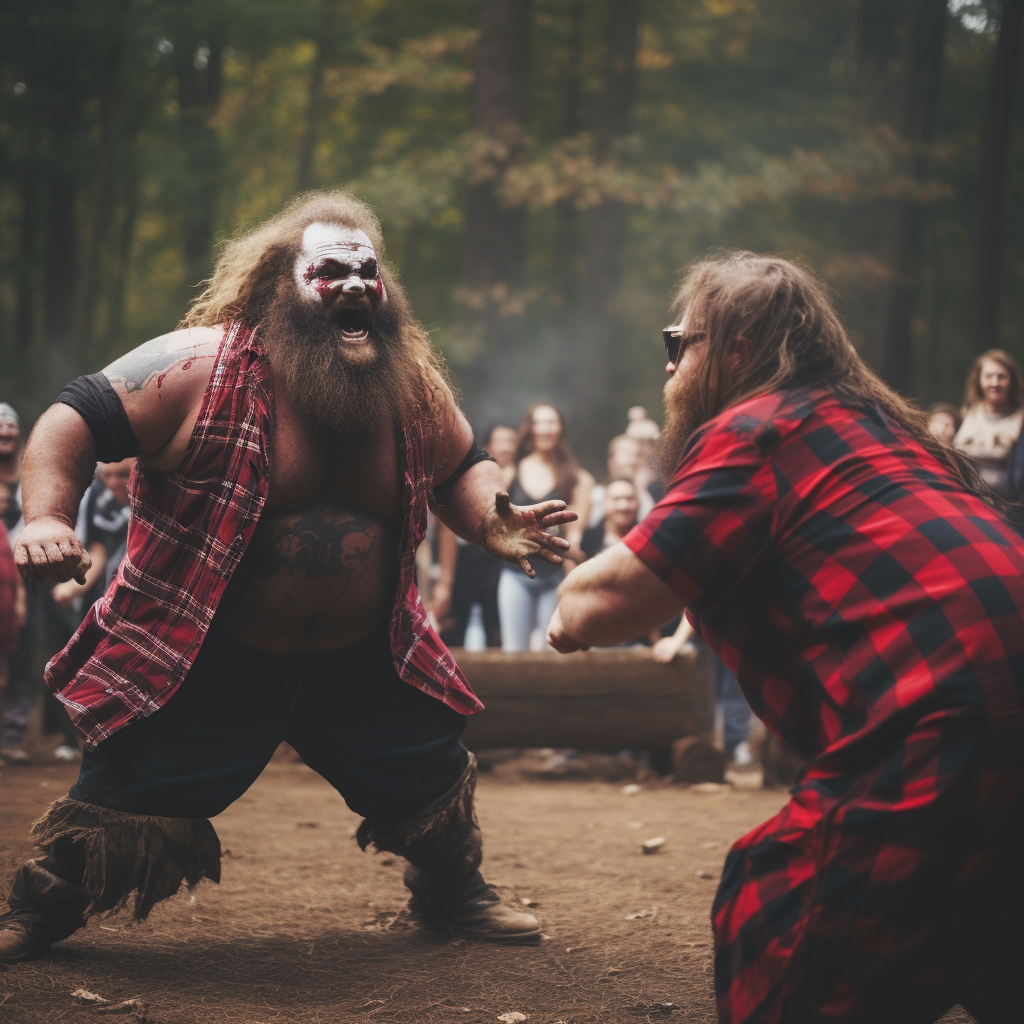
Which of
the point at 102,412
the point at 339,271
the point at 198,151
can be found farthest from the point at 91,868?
the point at 198,151

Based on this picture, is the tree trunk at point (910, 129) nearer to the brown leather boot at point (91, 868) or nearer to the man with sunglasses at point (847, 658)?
the brown leather boot at point (91, 868)

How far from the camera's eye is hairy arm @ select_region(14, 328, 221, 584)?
2.72 m

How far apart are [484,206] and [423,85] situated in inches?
107

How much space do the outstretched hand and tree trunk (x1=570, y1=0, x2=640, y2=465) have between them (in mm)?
11464

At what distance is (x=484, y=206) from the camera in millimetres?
14172

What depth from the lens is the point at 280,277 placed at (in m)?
3.38

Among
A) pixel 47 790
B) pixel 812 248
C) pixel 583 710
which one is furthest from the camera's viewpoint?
pixel 812 248

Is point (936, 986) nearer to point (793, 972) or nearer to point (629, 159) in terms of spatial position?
point (793, 972)

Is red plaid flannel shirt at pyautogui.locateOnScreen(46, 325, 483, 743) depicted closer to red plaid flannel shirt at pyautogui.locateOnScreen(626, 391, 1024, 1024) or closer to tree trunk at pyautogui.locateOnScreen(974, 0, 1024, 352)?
red plaid flannel shirt at pyautogui.locateOnScreen(626, 391, 1024, 1024)

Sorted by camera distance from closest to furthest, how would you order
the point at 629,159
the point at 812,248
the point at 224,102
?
the point at 629,159 → the point at 812,248 → the point at 224,102

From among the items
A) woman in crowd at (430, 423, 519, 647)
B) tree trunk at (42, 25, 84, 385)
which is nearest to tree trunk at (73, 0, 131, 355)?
tree trunk at (42, 25, 84, 385)

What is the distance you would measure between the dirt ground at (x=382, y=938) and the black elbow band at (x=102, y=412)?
58.4 inches

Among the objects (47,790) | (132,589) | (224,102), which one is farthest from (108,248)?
(132,589)

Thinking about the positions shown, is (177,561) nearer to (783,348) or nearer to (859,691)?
(783,348)
